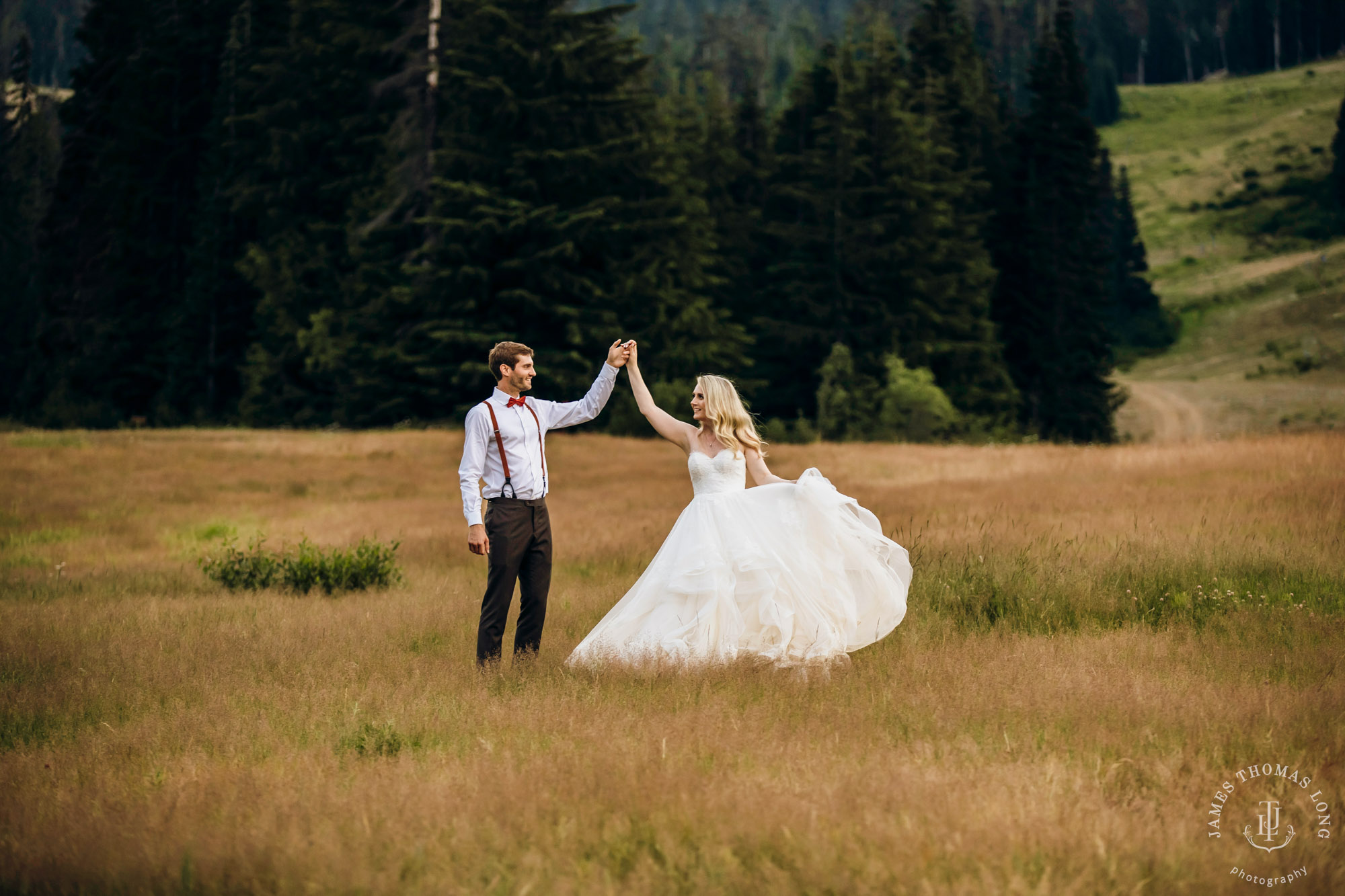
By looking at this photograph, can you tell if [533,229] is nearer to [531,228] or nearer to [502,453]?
[531,228]

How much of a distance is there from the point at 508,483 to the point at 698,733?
2.46 meters

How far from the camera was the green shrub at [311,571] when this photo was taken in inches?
460

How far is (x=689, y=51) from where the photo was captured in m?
157

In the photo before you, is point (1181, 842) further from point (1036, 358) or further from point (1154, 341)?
point (1154, 341)

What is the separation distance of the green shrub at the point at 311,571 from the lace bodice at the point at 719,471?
18.3ft

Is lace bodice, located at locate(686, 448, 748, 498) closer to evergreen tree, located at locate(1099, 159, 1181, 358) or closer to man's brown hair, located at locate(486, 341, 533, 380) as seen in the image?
man's brown hair, located at locate(486, 341, 533, 380)

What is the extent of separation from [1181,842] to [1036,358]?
160ft

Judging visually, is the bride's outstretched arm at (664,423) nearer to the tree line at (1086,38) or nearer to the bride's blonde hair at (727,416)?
the bride's blonde hair at (727,416)

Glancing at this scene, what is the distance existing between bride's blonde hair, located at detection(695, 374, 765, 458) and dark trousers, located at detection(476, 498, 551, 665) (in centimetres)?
132

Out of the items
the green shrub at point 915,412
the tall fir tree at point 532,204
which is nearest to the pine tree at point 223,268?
the tall fir tree at point 532,204

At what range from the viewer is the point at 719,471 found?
7438mm

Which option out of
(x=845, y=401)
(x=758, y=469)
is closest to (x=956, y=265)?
(x=845, y=401)

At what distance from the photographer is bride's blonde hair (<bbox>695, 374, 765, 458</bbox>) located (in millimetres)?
7336

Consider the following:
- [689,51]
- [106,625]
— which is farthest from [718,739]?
[689,51]
